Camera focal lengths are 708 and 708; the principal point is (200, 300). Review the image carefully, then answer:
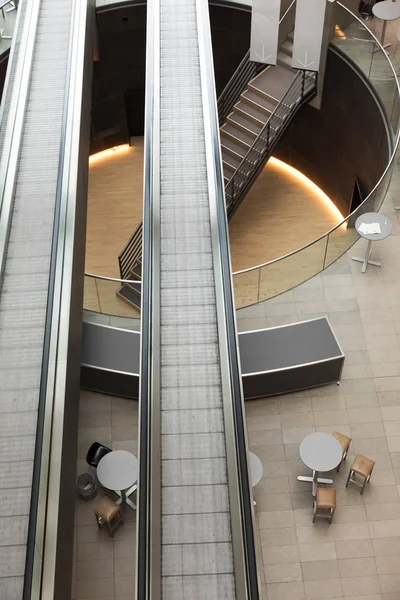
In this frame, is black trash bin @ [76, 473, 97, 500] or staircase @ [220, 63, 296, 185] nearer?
black trash bin @ [76, 473, 97, 500]

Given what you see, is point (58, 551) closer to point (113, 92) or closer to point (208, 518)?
point (208, 518)

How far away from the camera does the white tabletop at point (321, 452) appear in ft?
35.3

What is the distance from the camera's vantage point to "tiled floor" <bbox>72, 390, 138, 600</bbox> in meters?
10.3

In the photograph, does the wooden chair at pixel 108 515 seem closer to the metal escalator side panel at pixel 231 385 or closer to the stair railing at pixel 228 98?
the metal escalator side panel at pixel 231 385

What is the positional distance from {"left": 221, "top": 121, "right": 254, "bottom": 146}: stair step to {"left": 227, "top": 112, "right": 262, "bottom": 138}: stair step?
0.32ft

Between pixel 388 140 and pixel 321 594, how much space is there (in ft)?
33.7

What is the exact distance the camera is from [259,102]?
717 inches

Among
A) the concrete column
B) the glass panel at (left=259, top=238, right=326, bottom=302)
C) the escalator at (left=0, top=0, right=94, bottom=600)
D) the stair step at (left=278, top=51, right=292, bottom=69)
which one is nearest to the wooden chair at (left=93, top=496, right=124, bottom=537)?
the escalator at (left=0, top=0, right=94, bottom=600)

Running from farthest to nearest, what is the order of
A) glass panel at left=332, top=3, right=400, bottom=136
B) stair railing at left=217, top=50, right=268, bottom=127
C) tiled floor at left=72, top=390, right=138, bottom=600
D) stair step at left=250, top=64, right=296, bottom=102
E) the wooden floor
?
the wooden floor → stair railing at left=217, top=50, right=268, bottom=127 → stair step at left=250, top=64, right=296, bottom=102 → glass panel at left=332, top=3, right=400, bottom=136 → tiled floor at left=72, top=390, right=138, bottom=600

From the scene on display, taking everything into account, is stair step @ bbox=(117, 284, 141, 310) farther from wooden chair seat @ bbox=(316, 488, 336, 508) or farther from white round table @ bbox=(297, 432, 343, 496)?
wooden chair seat @ bbox=(316, 488, 336, 508)

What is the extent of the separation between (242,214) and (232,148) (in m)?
3.28

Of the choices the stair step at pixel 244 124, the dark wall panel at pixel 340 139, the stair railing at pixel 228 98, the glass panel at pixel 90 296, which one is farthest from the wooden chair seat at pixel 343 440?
the stair step at pixel 244 124

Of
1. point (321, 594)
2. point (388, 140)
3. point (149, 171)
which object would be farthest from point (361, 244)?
point (321, 594)

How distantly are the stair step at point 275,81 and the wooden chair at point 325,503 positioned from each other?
10.8 metres
